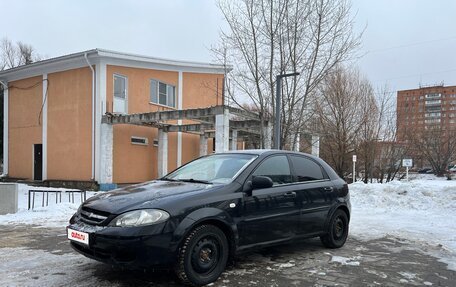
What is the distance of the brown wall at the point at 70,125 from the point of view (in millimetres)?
19188

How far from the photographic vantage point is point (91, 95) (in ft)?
62.4

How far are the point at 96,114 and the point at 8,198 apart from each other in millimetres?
9102

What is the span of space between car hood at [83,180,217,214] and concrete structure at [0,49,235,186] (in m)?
11.0

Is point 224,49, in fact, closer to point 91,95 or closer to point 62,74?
point 91,95

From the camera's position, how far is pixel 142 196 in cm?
477

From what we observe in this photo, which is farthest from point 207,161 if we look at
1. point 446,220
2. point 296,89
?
point 296,89

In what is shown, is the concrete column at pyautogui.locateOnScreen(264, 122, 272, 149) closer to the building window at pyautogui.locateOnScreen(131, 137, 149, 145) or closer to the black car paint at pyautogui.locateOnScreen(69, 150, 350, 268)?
the building window at pyautogui.locateOnScreen(131, 137, 149, 145)

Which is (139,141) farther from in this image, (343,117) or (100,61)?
(343,117)

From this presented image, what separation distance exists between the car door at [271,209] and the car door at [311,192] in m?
0.16

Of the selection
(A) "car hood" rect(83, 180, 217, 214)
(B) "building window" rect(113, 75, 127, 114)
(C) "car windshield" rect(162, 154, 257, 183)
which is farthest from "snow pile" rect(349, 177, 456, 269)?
(B) "building window" rect(113, 75, 127, 114)

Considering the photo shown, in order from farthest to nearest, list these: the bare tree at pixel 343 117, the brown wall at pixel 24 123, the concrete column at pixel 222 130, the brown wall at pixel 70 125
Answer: the bare tree at pixel 343 117 → the brown wall at pixel 24 123 → the brown wall at pixel 70 125 → the concrete column at pixel 222 130

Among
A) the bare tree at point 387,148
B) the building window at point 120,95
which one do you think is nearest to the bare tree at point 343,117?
the bare tree at point 387,148

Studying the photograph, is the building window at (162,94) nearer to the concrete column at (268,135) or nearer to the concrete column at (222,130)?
the concrete column at (222,130)

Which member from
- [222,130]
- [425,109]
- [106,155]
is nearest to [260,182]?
[222,130]
